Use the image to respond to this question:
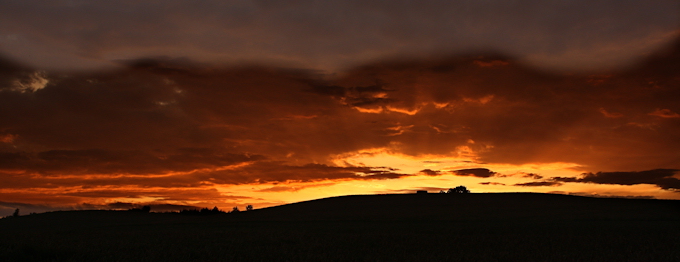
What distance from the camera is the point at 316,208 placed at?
179ft

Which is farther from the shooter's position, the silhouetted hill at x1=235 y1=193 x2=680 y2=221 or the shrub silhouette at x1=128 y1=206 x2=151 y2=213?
the shrub silhouette at x1=128 y1=206 x2=151 y2=213

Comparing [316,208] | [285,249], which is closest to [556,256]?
[285,249]

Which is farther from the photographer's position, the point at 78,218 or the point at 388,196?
the point at 388,196

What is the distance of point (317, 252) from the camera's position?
15938 millimetres

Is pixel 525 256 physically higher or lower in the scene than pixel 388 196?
lower

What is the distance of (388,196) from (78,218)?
120 ft

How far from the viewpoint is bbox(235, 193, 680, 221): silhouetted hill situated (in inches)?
1576

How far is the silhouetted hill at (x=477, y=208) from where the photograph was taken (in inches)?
1576

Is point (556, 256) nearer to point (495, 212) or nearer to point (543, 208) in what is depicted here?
point (495, 212)

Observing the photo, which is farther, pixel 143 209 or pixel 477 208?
pixel 143 209

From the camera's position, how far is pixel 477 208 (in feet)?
155

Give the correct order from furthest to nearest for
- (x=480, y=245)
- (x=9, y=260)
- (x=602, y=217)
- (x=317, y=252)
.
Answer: (x=602, y=217), (x=480, y=245), (x=317, y=252), (x=9, y=260)

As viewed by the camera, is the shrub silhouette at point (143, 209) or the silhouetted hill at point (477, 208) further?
the shrub silhouette at point (143, 209)

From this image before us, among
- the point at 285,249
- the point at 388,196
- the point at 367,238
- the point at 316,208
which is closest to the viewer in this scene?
the point at 285,249
